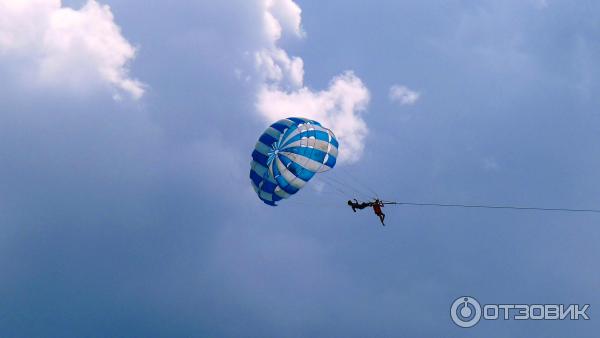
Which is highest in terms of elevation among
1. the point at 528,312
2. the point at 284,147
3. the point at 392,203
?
the point at 284,147

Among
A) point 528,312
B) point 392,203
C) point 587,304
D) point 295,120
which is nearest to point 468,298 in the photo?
point 528,312

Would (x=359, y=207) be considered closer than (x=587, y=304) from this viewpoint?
Yes

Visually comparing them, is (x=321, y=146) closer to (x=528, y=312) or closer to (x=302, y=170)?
(x=302, y=170)

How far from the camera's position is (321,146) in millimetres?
34094

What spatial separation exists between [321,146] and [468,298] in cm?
1859

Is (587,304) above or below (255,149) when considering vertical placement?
below

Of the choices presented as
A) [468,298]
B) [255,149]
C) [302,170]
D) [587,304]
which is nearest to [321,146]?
[302,170]

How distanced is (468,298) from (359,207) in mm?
15061

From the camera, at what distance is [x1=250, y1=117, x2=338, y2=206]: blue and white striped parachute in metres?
33.3

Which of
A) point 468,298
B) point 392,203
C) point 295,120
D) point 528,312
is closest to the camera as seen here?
point 392,203

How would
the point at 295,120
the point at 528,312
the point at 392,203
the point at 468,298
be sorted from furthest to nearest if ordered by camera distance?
1. the point at 468,298
2. the point at 528,312
3. the point at 295,120
4. the point at 392,203

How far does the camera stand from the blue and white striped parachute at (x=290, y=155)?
33.3 meters

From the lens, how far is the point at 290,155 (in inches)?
1313

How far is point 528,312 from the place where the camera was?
35.8 m
